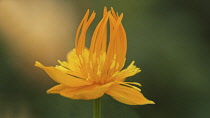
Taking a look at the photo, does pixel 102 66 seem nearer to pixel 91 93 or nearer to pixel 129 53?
pixel 91 93

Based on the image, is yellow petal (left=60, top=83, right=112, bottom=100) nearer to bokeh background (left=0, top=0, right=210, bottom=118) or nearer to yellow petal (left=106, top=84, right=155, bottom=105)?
yellow petal (left=106, top=84, right=155, bottom=105)

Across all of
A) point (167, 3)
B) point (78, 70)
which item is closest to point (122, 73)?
point (78, 70)

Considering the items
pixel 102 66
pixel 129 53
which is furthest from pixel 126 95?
pixel 129 53

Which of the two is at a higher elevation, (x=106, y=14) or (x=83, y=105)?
(x=106, y=14)

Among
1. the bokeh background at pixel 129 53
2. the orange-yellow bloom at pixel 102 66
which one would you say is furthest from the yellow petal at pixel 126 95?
the bokeh background at pixel 129 53

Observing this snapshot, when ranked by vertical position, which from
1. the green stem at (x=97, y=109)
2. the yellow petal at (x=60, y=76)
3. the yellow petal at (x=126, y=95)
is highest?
the yellow petal at (x=60, y=76)

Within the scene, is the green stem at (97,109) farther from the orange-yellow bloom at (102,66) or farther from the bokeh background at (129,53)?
the bokeh background at (129,53)

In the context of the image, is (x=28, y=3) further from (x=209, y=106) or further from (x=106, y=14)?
(x=106, y=14)
